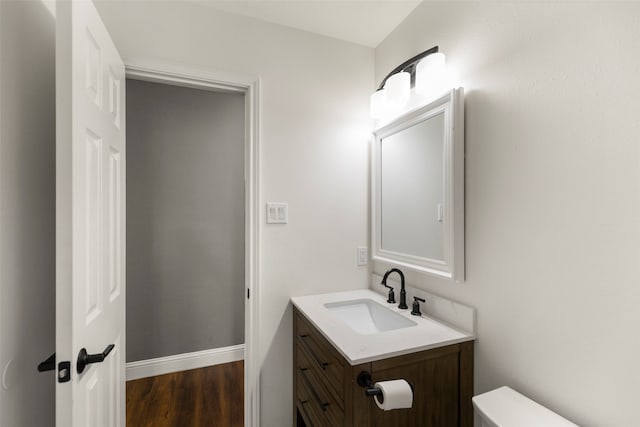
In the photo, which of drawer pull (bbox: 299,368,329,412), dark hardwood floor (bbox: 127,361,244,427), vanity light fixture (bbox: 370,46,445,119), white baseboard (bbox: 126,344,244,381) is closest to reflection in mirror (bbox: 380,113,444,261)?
vanity light fixture (bbox: 370,46,445,119)

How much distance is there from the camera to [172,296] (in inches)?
93.6

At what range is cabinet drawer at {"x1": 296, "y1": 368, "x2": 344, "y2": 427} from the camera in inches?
43.3

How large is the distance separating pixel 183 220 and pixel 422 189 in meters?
1.93

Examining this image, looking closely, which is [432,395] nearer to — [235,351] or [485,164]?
[485,164]

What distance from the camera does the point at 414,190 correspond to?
148 cm

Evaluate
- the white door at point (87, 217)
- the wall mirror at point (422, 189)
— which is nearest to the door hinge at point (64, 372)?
the white door at point (87, 217)

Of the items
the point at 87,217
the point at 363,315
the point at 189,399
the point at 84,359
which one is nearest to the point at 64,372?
the point at 84,359

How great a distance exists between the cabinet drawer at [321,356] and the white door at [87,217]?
77 cm

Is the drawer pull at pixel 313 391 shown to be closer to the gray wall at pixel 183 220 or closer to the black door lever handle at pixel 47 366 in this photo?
the black door lever handle at pixel 47 366

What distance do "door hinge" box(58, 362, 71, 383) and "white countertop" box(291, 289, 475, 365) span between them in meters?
0.79

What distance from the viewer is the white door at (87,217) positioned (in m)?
0.77

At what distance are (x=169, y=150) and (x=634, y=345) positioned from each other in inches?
108

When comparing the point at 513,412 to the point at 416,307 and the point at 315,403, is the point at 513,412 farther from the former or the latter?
the point at 315,403

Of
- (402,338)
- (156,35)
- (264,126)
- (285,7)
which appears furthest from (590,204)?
(156,35)
